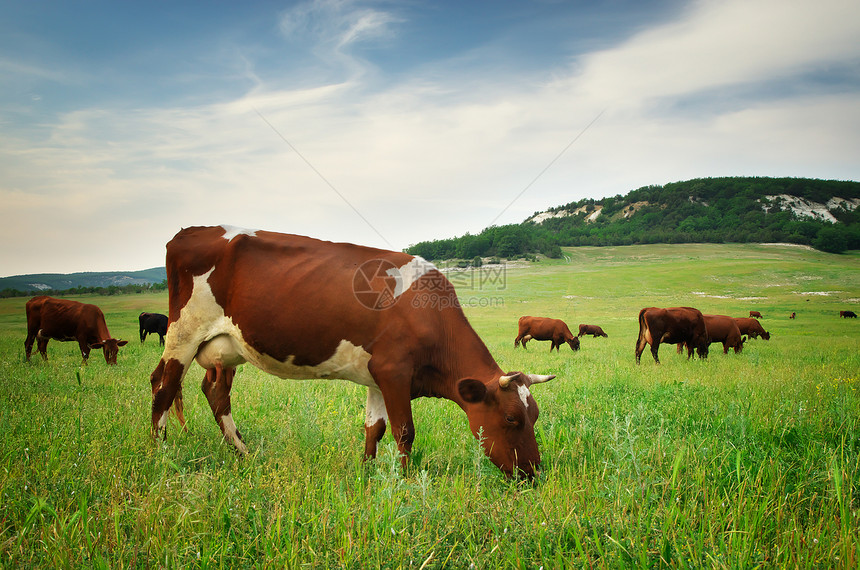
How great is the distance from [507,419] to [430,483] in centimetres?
137

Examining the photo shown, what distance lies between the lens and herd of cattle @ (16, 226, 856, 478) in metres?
4.30

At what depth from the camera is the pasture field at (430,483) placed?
2510 mm

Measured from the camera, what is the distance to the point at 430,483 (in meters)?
3.01

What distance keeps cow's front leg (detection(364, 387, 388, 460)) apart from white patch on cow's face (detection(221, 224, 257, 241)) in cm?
252

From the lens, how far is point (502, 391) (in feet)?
13.9

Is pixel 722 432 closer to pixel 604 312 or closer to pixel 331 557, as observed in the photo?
pixel 331 557

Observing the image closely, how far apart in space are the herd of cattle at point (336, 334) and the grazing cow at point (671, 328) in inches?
510

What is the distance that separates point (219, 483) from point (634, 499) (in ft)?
10.5

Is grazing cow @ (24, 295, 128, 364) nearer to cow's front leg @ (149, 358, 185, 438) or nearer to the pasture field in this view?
the pasture field

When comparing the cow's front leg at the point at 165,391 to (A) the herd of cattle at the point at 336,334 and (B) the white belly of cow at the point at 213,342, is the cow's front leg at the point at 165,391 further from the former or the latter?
(B) the white belly of cow at the point at 213,342

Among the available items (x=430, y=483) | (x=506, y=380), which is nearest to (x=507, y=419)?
(x=506, y=380)

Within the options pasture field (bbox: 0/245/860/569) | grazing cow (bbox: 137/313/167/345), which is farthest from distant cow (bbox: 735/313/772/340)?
grazing cow (bbox: 137/313/167/345)

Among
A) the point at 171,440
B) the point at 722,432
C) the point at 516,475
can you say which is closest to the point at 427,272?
the point at 516,475

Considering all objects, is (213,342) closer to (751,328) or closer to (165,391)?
(165,391)
